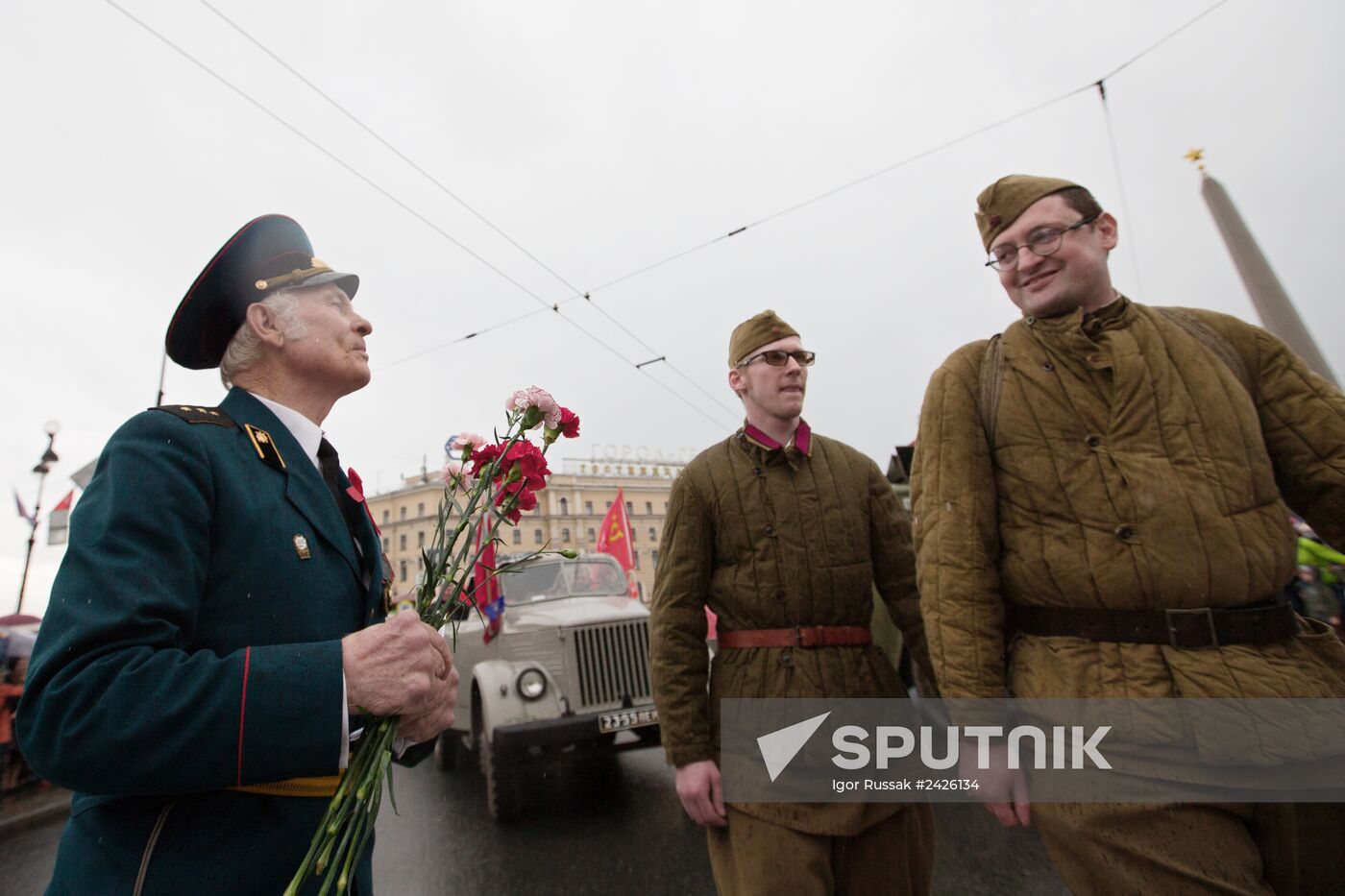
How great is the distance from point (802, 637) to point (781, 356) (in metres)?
0.98

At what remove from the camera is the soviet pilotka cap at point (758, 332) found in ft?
8.18

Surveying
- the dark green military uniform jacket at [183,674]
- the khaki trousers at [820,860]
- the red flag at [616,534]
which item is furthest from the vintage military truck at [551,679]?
the red flag at [616,534]

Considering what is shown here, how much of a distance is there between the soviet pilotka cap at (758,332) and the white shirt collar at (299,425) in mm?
1521

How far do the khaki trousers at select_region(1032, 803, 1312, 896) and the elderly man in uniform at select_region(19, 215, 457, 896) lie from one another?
1.27 m

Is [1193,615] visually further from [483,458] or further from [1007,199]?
[483,458]

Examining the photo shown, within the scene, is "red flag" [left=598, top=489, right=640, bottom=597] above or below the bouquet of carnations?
above

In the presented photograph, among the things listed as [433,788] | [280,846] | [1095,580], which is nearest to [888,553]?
[1095,580]

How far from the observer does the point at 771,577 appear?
6.86ft

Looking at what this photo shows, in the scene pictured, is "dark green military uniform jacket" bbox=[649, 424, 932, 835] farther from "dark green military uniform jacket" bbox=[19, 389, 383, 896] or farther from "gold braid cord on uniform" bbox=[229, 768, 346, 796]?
"dark green military uniform jacket" bbox=[19, 389, 383, 896]

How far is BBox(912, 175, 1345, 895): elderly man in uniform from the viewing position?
1257 mm

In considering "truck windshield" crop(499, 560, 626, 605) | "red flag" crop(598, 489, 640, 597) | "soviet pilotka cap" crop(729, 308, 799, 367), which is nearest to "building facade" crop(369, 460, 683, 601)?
"red flag" crop(598, 489, 640, 597)

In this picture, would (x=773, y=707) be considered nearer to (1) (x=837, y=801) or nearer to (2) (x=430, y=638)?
(1) (x=837, y=801)

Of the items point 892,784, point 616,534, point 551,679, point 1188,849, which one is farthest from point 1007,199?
point 616,534

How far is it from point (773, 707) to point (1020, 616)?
739 millimetres
